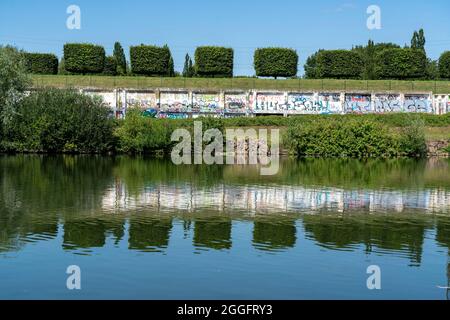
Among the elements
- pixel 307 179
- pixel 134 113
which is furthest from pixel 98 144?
pixel 307 179

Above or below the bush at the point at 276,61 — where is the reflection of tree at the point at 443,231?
below

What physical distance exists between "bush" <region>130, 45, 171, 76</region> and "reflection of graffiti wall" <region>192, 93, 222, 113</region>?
42.2 ft

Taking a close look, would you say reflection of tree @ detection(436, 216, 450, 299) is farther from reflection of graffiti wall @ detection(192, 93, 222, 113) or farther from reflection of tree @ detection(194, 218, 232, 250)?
reflection of graffiti wall @ detection(192, 93, 222, 113)

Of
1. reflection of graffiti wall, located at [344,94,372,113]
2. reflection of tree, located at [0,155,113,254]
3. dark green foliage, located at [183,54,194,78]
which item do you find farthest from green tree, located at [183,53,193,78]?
reflection of tree, located at [0,155,113,254]

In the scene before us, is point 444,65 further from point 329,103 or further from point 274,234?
point 274,234

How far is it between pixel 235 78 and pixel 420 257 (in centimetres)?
6379

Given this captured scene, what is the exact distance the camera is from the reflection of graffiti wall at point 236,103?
251ft

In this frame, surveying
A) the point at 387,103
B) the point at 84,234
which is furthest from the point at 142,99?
the point at 84,234

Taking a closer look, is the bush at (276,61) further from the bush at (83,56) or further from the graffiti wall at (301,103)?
the bush at (83,56)

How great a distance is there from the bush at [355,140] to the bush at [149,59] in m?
25.1

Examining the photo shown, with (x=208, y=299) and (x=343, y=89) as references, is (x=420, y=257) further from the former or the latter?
(x=343, y=89)

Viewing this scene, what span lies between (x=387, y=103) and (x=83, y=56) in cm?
3627

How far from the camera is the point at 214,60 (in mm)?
87312

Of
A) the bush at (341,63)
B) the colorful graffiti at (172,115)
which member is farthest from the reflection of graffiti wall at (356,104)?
the colorful graffiti at (172,115)
